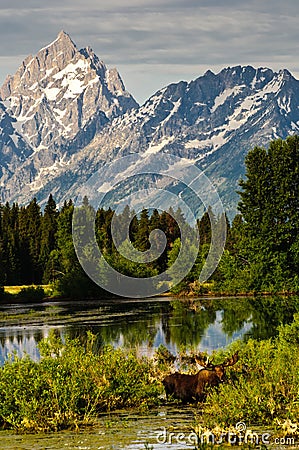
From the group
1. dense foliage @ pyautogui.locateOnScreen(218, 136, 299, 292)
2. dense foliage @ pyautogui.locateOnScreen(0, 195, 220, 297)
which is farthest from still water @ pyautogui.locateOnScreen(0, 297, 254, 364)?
dense foliage @ pyautogui.locateOnScreen(0, 195, 220, 297)

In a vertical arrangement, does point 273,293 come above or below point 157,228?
below

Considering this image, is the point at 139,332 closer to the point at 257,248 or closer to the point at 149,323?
the point at 149,323

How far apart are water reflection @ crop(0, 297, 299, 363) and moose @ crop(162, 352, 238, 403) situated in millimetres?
8098

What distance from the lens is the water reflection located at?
4700cm

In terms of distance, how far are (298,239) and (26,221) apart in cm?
5838

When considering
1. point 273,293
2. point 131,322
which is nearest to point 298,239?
point 273,293

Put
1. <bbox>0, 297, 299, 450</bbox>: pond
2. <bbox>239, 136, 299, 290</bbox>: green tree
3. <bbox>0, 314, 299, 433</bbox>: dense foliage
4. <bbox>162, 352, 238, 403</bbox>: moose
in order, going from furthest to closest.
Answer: <bbox>239, 136, 299, 290</bbox>: green tree < <bbox>162, 352, 238, 403</bbox>: moose < <bbox>0, 314, 299, 433</bbox>: dense foliage < <bbox>0, 297, 299, 450</bbox>: pond

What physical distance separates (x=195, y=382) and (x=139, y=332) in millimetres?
29012

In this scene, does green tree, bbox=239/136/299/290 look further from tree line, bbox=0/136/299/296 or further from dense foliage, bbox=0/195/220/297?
dense foliage, bbox=0/195/220/297

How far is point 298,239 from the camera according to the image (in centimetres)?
10381

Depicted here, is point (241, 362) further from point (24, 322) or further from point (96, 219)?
point (96, 219)

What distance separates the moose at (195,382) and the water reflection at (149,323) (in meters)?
8.10

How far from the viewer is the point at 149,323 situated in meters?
61.4

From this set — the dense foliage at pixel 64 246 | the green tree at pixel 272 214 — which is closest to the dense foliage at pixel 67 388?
the dense foliage at pixel 64 246
